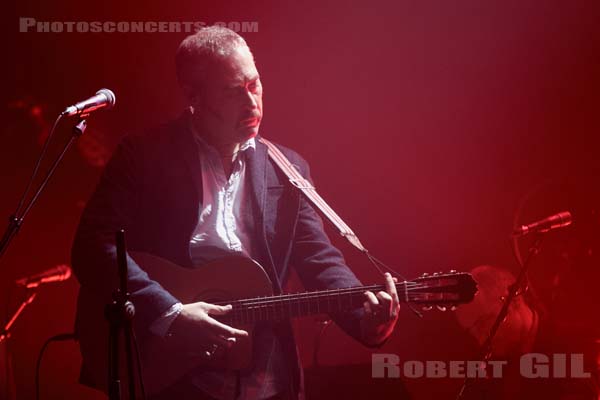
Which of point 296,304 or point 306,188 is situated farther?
point 306,188

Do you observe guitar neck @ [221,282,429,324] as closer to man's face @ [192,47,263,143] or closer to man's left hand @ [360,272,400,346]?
man's left hand @ [360,272,400,346]

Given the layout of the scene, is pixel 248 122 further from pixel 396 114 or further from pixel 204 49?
pixel 396 114

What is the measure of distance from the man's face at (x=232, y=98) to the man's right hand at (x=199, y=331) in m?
0.80

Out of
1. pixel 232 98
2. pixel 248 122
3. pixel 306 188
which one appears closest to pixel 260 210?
pixel 306 188

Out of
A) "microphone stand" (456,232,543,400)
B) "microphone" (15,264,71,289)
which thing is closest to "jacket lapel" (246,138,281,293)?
"microphone stand" (456,232,543,400)

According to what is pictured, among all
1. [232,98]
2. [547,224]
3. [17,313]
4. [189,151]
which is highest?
[232,98]

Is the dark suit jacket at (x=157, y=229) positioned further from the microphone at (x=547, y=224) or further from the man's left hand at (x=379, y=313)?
the microphone at (x=547, y=224)

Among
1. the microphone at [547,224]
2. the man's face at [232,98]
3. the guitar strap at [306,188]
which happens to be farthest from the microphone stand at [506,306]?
the man's face at [232,98]

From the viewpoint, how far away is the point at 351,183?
3887 millimetres

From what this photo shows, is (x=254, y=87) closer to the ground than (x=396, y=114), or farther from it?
farther from it

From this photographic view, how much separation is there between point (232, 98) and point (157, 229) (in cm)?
65

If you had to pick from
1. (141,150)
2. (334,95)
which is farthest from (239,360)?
(334,95)

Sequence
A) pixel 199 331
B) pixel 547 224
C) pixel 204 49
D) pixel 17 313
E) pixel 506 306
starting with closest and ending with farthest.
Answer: pixel 199 331 < pixel 204 49 < pixel 506 306 < pixel 547 224 < pixel 17 313

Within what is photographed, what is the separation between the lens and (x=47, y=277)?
3.84m
